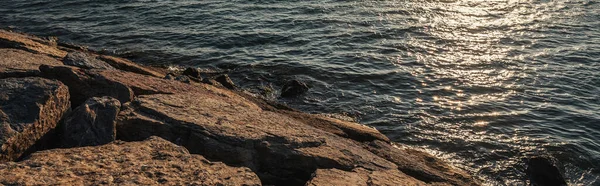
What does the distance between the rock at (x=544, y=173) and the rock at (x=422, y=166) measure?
1842 millimetres

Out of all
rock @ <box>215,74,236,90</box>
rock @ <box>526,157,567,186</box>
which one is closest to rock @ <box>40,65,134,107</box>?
rock @ <box>215,74,236,90</box>

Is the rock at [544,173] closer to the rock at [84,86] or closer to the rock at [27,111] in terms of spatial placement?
the rock at [84,86]

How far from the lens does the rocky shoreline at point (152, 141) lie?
28.8 ft

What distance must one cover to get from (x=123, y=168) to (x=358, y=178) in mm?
4675

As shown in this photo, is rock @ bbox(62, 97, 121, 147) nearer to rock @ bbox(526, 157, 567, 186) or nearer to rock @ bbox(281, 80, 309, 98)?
rock @ bbox(281, 80, 309, 98)

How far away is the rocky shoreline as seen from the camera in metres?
8.77

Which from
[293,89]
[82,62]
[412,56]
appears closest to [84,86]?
[82,62]

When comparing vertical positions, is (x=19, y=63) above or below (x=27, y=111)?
above

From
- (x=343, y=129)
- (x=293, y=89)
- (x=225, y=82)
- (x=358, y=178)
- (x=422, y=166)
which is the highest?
(x=358, y=178)

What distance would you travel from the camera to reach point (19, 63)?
1400 centimetres

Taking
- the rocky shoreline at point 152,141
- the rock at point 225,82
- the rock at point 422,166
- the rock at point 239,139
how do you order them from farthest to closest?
the rock at point 225,82 < the rock at point 422,166 < the rock at point 239,139 < the rocky shoreline at point 152,141

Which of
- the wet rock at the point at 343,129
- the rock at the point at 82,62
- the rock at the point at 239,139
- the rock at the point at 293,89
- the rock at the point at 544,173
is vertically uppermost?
the rock at the point at 82,62

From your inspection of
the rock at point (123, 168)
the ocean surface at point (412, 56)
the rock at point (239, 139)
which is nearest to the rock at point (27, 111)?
the rock at point (123, 168)

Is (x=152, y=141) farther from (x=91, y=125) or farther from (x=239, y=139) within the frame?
(x=239, y=139)
